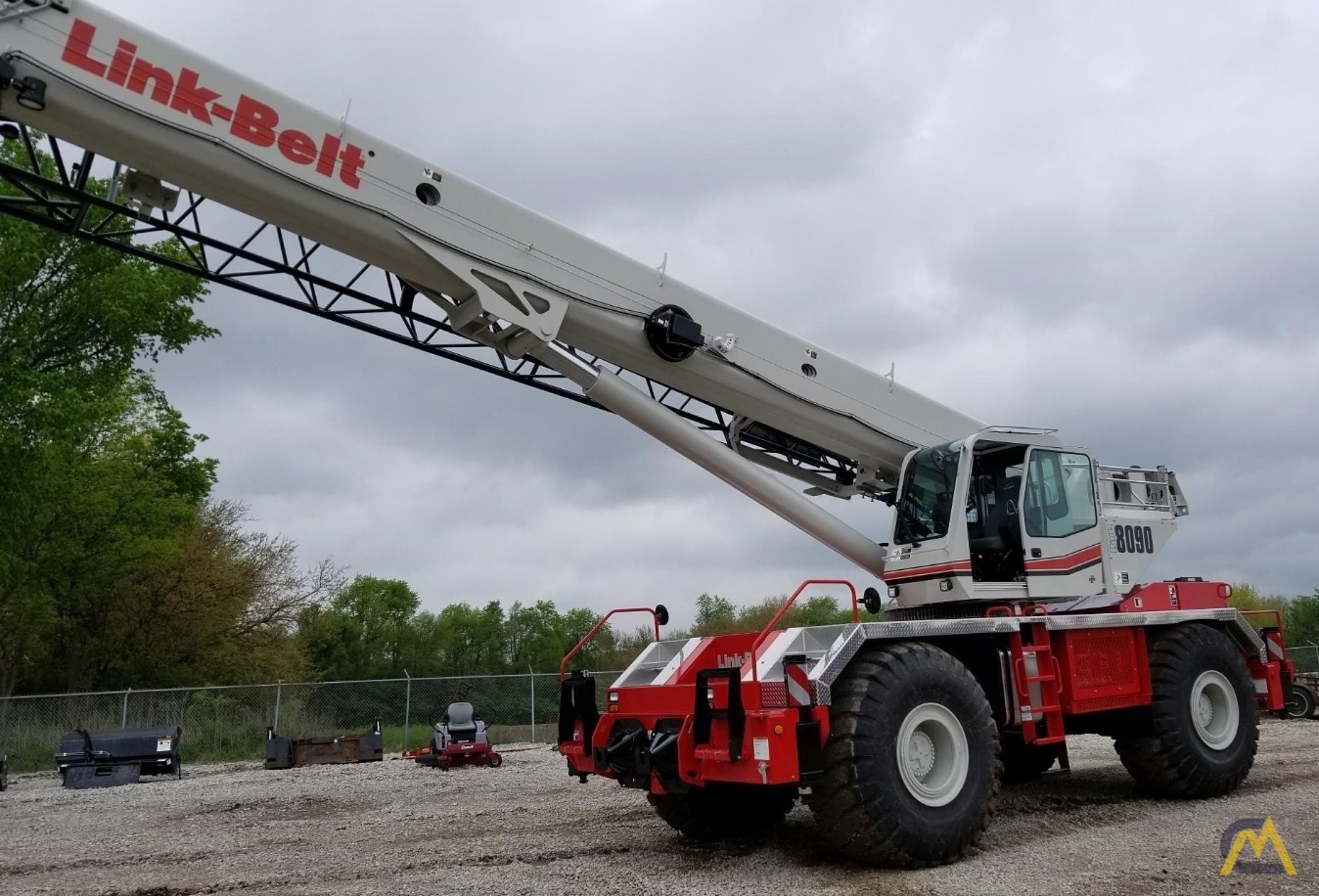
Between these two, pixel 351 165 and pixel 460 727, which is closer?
pixel 351 165

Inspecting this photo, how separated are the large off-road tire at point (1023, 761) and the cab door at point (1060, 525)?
1.81 metres

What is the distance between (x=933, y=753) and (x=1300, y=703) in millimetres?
14329

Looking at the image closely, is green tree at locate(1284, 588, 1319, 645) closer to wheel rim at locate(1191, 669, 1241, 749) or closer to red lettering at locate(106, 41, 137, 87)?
wheel rim at locate(1191, 669, 1241, 749)

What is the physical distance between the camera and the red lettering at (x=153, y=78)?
6039 mm

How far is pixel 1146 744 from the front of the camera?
8.45 m

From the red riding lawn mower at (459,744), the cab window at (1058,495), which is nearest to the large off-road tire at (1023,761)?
the cab window at (1058,495)

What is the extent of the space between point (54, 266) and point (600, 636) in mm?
18156

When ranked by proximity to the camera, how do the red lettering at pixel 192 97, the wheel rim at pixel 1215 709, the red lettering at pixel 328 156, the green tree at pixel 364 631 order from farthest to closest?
1. the green tree at pixel 364 631
2. the wheel rim at pixel 1215 709
3. the red lettering at pixel 328 156
4. the red lettering at pixel 192 97

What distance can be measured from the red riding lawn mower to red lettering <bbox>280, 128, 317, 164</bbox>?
10911 millimetres

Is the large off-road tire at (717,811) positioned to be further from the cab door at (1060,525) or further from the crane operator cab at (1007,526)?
the cab door at (1060,525)


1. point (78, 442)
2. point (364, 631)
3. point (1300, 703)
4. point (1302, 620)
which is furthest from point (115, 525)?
point (1302, 620)

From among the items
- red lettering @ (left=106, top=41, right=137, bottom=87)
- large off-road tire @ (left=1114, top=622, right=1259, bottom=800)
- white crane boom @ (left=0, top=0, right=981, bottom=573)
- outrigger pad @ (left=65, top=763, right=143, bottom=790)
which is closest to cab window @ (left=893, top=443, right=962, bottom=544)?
white crane boom @ (left=0, top=0, right=981, bottom=573)

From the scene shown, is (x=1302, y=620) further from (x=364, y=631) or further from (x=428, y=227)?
(x=364, y=631)

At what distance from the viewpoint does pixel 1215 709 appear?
350 inches
